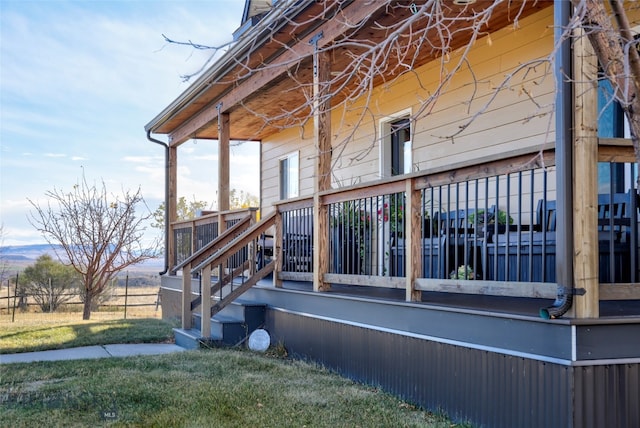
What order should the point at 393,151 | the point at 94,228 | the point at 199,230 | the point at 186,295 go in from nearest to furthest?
the point at 186,295 < the point at 393,151 < the point at 199,230 < the point at 94,228

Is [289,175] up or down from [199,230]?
up

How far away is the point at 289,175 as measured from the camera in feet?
42.8

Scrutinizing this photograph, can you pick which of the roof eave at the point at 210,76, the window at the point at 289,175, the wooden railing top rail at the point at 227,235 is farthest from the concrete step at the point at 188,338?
the window at the point at 289,175

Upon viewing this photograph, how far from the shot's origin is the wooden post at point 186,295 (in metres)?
8.27

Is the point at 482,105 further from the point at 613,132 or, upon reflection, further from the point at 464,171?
the point at 464,171

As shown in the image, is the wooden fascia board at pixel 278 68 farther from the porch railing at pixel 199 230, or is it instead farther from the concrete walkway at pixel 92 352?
the concrete walkway at pixel 92 352

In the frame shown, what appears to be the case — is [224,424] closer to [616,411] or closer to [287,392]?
[287,392]

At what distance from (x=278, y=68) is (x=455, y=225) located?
3622 mm

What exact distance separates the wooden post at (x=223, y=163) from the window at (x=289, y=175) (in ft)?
8.26

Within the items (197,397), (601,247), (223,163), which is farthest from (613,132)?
(223,163)

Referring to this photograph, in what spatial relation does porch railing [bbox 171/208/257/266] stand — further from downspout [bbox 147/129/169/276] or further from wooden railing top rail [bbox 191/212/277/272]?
Result: wooden railing top rail [bbox 191/212/277/272]

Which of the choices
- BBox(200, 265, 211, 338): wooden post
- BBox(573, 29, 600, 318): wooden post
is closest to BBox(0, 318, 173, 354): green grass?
BBox(200, 265, 211, 338): wooden post

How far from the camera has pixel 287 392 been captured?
5.17 meters

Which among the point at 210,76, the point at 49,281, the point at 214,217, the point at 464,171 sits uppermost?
the point at 210,76
